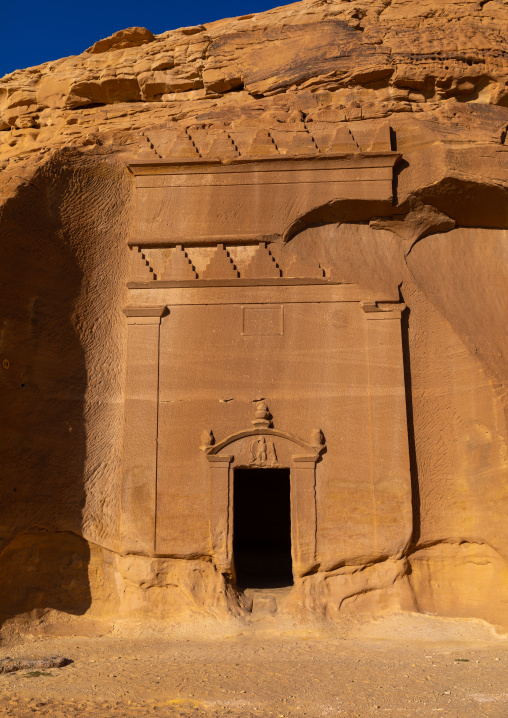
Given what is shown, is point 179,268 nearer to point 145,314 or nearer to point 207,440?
point 145,314

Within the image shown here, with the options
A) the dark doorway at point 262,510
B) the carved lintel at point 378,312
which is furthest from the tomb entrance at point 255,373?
the dark doorway at point 262,510

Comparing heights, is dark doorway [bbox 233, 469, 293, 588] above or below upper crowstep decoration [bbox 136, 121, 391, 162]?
below

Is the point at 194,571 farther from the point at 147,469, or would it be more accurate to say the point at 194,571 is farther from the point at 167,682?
the point at 167,682

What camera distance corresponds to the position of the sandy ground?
5.86 m

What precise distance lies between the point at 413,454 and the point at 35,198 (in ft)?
21.6

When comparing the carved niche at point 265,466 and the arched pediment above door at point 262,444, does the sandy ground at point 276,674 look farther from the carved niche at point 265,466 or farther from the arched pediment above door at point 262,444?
the arched pediment above door at point 262,444

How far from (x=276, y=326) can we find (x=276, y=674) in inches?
188

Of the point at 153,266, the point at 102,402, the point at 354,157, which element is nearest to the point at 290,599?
the point at 102,402

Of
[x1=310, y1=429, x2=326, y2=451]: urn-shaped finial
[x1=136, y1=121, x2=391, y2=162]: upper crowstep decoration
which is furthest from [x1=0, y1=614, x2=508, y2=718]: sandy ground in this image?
[x1=136, y1=121, x2=391, y2=162]: upper crowstep decoration

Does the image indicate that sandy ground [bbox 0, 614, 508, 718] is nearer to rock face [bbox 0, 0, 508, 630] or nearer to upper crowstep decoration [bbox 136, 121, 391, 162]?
rock face [bbox 0, 0, 508, 630]

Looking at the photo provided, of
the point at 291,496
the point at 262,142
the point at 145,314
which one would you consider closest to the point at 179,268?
the point at 145,314

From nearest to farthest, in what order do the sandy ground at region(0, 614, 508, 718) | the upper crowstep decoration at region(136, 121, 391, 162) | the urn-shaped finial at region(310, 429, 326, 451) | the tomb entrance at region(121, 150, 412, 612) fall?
the sandy ground at region(0, 614, 508, 718)
the tomb entrance at region(121, 150, 412, 612)
the urn-shaped finial at region(310, 429, 326, 451)
the upper crowstep decoration at region(136, 121, 391, 162)

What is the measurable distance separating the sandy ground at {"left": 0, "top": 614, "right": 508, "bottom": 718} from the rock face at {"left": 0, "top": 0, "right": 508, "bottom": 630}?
1.72 ft

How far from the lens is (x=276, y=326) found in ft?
32.7
